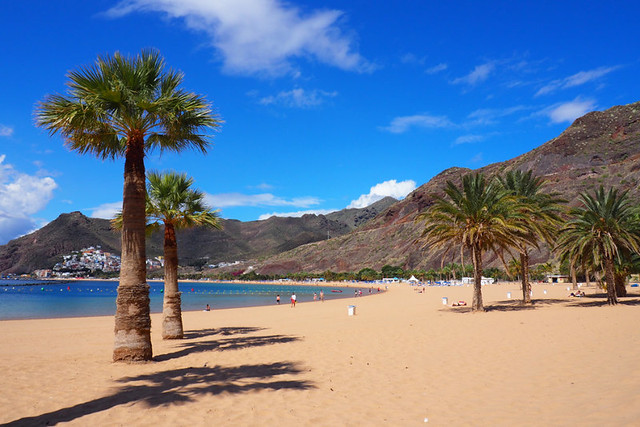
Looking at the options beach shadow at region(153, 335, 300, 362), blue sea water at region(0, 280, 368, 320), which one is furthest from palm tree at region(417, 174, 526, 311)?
blue sea water at region(0, 280, 368, 320)

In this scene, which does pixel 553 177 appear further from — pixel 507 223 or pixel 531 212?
pixel 507 223

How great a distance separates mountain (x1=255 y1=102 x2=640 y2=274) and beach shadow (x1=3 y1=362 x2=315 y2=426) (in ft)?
290

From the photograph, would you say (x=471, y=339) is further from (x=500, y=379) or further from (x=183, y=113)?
(x=183, y=113)

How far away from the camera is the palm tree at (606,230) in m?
21.8

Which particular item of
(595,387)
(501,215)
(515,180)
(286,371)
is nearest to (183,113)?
(286,371)

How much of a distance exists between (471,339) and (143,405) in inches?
396

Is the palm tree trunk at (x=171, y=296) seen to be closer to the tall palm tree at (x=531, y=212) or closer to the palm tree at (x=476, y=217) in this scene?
the palm tree at (x=476, y=217)

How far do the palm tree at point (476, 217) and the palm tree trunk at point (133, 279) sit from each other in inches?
570

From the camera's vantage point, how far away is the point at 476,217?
21.6 meters

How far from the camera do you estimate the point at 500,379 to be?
8.55 m

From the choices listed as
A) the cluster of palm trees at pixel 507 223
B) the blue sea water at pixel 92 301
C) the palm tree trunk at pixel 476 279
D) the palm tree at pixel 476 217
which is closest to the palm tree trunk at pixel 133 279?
the palm tree at pixel 476 217

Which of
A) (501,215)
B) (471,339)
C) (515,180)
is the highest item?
(515,180)

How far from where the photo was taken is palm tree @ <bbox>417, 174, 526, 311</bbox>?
842 inches

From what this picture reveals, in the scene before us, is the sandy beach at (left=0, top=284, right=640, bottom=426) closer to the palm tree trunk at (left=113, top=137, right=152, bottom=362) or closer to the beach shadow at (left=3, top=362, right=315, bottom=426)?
the beach shadow at (left=3, top=362, right=315, bottom=426)
